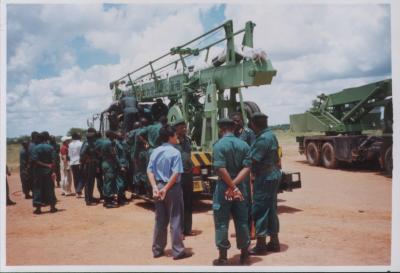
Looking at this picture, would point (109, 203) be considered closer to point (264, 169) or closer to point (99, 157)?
point (99, 157)

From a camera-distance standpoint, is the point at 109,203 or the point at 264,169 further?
the point at 109,203

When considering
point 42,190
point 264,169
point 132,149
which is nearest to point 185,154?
point 264,169

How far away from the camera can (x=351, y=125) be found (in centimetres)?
1480

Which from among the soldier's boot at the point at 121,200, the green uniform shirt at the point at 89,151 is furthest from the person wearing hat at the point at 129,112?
the soldier's boot at the point at 121,200

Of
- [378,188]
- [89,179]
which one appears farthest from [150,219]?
[378,188]

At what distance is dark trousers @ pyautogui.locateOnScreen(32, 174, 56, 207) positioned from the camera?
8.12 meters

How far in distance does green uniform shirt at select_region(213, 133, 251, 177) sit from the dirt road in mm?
→ 1170

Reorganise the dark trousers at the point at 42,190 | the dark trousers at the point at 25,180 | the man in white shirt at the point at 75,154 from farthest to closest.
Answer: the dark trousers at the point at 25,180, the man in white shirt at the point at 75,154, the dark trousers at the point at 42,190

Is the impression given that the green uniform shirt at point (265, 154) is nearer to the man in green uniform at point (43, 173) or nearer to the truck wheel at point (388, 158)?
the man in green uniform at point (43, 173)

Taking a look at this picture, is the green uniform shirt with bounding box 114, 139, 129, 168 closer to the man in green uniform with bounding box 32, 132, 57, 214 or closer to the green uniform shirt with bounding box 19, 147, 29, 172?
the man in green uniform with bounding box 32, 132, 57, 214

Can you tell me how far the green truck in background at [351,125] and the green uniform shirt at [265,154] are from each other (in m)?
7.73

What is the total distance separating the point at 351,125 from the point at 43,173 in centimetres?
1091

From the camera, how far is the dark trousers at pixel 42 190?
8125mm

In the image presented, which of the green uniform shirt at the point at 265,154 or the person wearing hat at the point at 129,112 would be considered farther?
the person wearing hat at the point at 129,112
